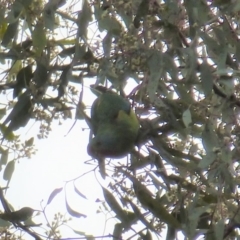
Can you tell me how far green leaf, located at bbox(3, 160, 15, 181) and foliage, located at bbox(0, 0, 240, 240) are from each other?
0.11 m

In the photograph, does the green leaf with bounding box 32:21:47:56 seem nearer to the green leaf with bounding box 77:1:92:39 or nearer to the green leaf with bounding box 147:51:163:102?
the green leaf with bounding box 77:1:92:39

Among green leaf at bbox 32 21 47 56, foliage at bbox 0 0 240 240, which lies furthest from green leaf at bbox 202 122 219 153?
green leaf at bbox 32 21 47 56

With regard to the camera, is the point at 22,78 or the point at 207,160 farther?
the point at 22,78

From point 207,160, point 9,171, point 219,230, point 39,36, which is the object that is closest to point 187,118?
point 207,160

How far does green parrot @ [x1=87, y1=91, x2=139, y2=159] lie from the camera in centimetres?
152

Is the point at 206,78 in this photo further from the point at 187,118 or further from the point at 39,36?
the point at 39,36

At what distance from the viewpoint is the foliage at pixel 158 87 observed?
150cm

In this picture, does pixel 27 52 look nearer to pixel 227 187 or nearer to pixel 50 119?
pixel 50 119

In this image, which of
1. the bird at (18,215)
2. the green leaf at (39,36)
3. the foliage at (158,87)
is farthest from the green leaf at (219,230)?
the green leaf at (39,36)

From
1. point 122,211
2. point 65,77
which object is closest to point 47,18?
point 65,77

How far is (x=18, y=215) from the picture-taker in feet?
5.24

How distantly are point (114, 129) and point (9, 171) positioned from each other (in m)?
0.34

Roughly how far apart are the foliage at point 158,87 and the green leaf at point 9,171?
0.35 feet

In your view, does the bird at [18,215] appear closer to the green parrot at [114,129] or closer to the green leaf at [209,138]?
the green parrot at [114,129]
